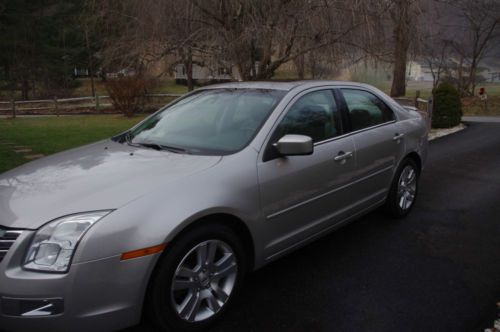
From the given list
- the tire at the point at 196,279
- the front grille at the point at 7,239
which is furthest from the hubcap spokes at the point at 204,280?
the front grille at the point at 7,239

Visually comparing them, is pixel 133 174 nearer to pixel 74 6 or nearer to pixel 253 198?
pixel 253 198

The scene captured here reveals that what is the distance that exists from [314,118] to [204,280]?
1646 millimetres

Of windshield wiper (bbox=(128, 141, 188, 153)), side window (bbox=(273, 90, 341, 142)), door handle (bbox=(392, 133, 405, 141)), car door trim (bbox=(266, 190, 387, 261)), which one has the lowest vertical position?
car door trim (bbox=(266, 190, 387, 261))

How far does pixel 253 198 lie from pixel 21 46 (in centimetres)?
2960

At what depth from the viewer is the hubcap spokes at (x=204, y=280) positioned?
269 cm

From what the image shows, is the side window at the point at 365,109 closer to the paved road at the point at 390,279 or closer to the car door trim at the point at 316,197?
the car door trim at the point at 316,197

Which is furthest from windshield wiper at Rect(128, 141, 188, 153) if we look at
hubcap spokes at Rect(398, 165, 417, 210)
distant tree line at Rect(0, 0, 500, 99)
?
distant tree line at Rect(0, 0, 500, 99)

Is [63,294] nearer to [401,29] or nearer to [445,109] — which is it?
[401,29]

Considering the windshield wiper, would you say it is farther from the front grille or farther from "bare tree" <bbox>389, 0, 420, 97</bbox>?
"bare tree" <bbox>389, 0, 420, 97</bbox>

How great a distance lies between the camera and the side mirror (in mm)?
3102

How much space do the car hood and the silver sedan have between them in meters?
0.01

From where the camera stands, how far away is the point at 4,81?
28.9 m

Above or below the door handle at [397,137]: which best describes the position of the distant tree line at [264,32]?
above

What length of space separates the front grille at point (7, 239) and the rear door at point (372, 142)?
2692 millimetres
